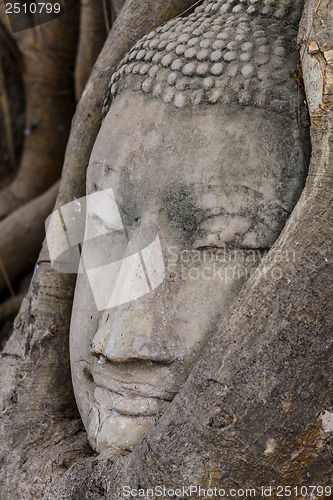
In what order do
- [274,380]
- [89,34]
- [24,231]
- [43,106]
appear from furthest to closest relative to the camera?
[43,106]
[24,231]
[89,34]
[274,380]

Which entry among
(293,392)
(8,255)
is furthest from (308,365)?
(8,255)

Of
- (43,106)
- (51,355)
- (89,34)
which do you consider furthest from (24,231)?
(51,355)

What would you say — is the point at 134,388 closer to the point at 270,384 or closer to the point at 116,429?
the point at 116,429

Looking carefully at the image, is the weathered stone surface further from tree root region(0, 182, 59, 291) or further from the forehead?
tree root region(0, 182, 59, 291)

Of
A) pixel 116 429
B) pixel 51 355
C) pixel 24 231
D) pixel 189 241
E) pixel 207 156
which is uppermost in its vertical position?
pixel 207 156

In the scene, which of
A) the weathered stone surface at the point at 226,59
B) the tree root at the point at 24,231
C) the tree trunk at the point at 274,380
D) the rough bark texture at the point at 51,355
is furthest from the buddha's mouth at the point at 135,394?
the tree root at the point at 24,231

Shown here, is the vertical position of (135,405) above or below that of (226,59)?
below

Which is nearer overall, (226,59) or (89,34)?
(226,59)

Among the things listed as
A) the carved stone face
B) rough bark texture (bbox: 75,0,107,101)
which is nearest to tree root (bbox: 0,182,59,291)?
rough bark texture (bbox: 75,0,107,101)

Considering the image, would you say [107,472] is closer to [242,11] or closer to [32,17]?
[242,11]

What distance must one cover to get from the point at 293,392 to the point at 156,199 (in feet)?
1.43

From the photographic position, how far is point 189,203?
3.53 feet

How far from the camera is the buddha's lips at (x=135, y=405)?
1053mm

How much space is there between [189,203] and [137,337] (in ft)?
0.85
